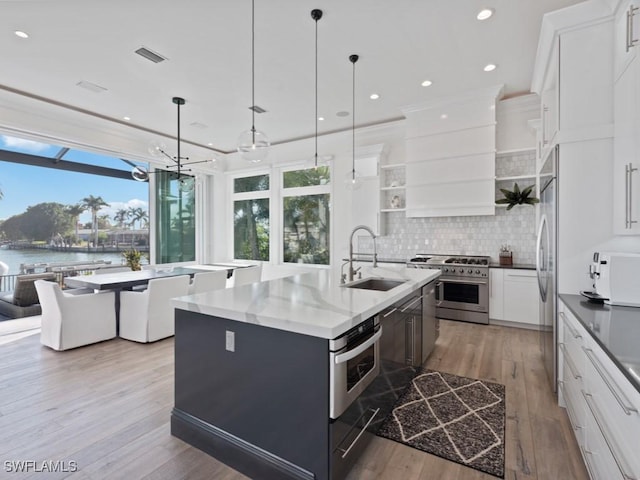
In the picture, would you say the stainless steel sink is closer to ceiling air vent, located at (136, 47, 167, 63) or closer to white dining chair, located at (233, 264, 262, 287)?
white dining chair, located at (233, 264, 262, 287)

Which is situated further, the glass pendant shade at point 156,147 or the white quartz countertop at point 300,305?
the glass pendant shade at point 156,147

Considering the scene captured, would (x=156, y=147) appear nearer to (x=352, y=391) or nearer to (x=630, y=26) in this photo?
(x=352, y=391)

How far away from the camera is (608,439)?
1.30m

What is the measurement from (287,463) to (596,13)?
360 centimetres

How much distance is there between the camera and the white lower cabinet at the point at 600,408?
109 centimetres

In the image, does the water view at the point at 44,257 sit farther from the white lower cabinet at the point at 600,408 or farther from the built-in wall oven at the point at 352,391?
the white lower cabinet at the point at 600,408

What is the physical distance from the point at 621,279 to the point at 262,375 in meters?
2.24

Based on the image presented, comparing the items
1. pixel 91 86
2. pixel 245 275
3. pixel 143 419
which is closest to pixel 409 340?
pixel 143 419

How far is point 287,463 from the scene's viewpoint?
1613 mm

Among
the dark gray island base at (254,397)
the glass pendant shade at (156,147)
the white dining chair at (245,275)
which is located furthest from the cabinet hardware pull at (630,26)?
the glass pendant shade at (156,147)

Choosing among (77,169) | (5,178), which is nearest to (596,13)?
(77,169)

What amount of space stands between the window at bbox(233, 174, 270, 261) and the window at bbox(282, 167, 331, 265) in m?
0.57

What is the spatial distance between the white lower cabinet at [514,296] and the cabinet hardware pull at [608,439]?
2859 mm

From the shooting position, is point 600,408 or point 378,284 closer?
point 600,408
